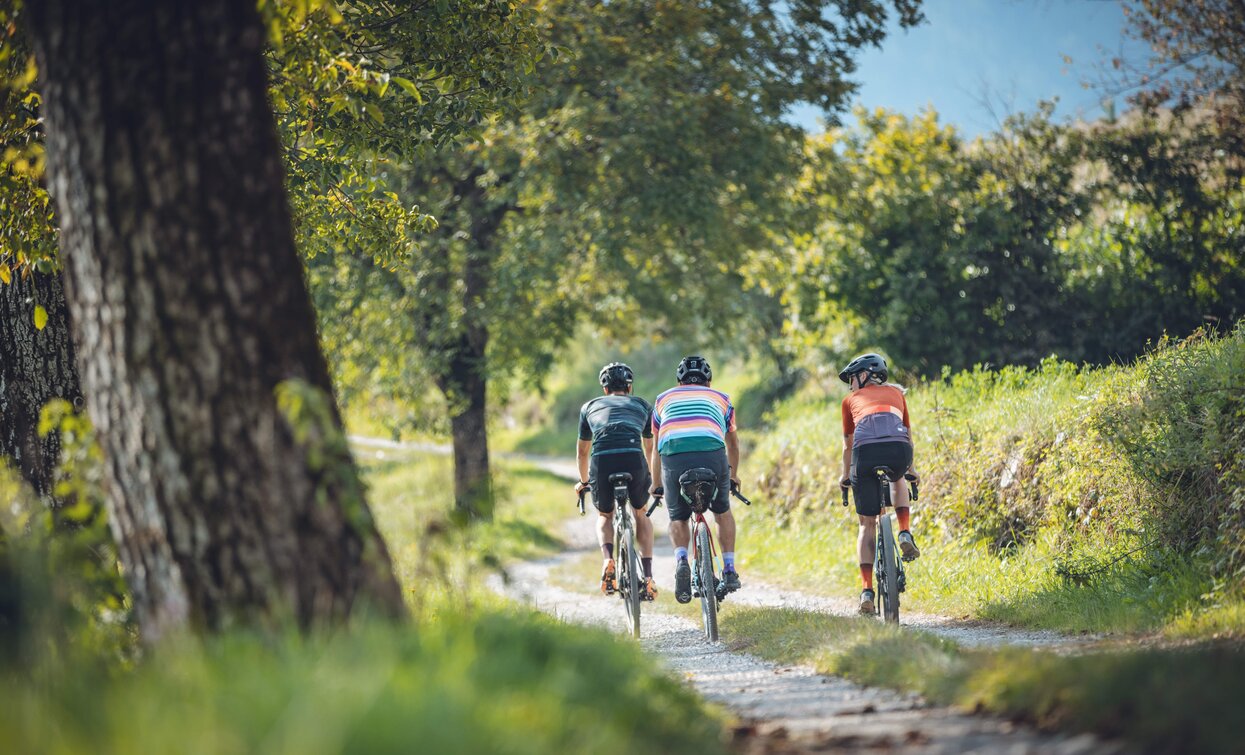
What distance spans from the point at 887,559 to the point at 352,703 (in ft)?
20.4

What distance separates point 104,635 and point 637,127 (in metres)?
12.8

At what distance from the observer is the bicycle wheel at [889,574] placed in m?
8.44

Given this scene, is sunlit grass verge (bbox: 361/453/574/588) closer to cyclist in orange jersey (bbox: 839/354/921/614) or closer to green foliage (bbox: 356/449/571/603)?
green foliage (bbox: 356/449/571/603)

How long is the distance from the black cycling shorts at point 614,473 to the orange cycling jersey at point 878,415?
1.92 metres

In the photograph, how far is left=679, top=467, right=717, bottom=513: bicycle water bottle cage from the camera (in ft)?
29.4

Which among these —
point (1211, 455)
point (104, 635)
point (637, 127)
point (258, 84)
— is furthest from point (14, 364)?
point (637, 127)

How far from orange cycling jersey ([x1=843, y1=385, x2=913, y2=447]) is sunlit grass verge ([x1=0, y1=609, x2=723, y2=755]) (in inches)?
182

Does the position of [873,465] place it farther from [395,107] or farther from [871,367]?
[395,107]

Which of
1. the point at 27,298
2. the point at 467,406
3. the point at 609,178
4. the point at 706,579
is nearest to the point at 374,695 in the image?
the point at 27,298

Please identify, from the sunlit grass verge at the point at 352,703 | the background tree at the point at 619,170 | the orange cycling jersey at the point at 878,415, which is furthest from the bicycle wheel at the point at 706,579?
the background tree at the point at 619,170

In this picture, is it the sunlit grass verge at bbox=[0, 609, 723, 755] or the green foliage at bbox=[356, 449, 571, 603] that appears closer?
the sunlit grass verge at bbox=[0, 609, 723, 755]

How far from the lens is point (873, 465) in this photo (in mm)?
8617

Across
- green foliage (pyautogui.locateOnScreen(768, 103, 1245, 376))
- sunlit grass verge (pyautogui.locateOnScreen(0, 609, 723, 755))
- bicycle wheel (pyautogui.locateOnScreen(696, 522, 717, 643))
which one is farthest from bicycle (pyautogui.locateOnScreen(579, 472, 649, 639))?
green foliage (pyautogui.locateOnScreen(768, 103, 1245, 376))

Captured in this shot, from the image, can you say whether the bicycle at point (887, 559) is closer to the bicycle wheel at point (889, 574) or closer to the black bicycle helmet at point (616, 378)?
the bicycle wheel at point (889, 574)
